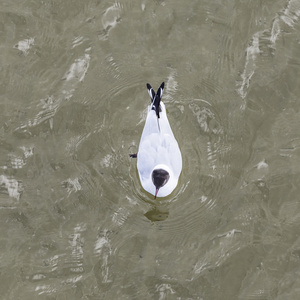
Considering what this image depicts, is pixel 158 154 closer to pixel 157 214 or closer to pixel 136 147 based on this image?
pixel 136 147

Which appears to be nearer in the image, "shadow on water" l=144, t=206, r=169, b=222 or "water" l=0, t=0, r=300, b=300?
"water" l=0, t=0, r=300, b=300

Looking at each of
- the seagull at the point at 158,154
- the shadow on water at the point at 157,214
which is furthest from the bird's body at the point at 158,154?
the shadow on water at the point at 157,214

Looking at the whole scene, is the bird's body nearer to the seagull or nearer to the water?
the seagull

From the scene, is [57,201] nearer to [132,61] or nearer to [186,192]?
[186,192]

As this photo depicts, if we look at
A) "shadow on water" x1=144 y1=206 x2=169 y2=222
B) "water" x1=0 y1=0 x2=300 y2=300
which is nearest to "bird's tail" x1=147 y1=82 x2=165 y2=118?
"water" x1=0 y1=0 x2=300 y2=300

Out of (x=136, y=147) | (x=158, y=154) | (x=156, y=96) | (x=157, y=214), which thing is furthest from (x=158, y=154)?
(x=157, y=214)

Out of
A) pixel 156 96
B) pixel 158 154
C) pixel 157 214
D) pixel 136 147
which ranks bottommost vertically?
pixel 157 214

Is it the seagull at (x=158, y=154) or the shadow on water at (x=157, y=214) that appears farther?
the shadow on water at (x=157, y=214)

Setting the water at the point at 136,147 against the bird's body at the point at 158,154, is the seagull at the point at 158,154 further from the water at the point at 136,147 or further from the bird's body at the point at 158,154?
the water at the point at 136,147
